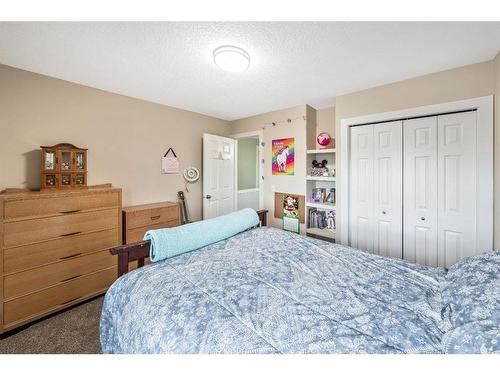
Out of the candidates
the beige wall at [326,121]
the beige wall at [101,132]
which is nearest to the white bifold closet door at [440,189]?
the beige wall at [326,121]

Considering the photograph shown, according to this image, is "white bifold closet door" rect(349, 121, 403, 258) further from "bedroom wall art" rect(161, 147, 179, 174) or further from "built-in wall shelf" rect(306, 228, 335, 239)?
"bedroom wall art" rect(161, 147, 179, 174)

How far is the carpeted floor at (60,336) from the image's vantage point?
169cm

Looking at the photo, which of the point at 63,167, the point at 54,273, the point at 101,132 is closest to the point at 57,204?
the point at 63,167

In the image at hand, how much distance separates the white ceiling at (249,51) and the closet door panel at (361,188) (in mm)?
601

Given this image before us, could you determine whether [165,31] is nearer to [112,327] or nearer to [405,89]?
[112,327]

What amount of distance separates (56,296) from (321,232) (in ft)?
9.88

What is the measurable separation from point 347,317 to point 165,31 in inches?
80.7

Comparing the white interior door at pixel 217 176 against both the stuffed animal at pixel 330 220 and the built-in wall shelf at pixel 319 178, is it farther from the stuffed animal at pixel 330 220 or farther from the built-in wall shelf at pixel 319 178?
the stuffed animal at pixel 330 220

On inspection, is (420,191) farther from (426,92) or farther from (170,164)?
A: (170,164)

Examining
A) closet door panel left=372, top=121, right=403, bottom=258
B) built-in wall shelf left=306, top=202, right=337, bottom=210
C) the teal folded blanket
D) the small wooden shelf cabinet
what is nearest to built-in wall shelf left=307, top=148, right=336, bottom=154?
closet door panel left=372, top=121, right=403, bottom=258

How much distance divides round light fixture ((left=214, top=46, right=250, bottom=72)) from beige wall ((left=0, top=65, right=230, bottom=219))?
1737 millimetres

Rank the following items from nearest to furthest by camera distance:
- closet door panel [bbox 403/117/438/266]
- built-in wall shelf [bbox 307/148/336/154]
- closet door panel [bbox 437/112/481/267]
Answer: closet door panel [bbox 437/112/481/267], closet door panel [bbox 403/117/438/266], built-in wall shelf [bbox 307/148/336/154]

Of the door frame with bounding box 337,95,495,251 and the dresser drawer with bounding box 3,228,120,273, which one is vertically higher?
the door frame with bounding box 337,95,495,251

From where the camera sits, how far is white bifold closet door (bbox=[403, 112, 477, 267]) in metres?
2.07
